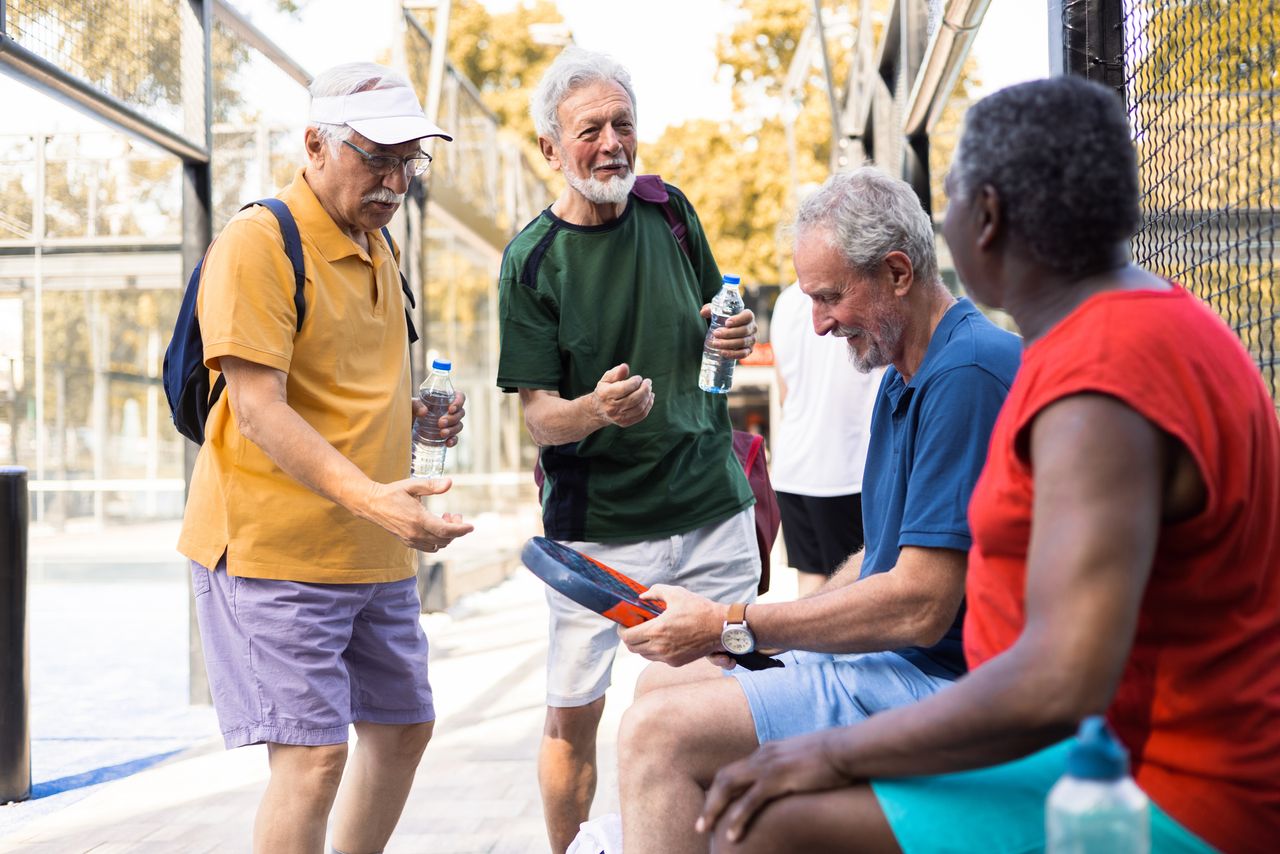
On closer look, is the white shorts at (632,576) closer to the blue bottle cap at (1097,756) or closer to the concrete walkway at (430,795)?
the concrete walkway at (430,795)

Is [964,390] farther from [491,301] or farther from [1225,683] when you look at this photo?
[491,301]

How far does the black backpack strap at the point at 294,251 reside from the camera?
314cm

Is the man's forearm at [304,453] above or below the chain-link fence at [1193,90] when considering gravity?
below

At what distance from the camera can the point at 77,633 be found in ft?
34.1

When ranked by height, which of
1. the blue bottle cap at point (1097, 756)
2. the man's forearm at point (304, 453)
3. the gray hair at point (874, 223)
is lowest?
the blue bottle cap at point (1097, 756)

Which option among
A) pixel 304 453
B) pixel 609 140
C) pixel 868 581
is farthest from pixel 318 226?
pixel 868 581

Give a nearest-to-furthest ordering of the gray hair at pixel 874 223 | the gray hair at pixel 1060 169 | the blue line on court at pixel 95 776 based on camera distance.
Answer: the gray hair at pixel 1060 169, the gray hair at pixel 874 223, the blue line on court at pixel 95 776

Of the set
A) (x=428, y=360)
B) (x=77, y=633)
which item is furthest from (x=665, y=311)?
(x=77, y=633)

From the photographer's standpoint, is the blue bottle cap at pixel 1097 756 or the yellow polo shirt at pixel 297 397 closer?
the blue bottle cap at pixel 1097 756

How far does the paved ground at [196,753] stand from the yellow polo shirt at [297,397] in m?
1.71

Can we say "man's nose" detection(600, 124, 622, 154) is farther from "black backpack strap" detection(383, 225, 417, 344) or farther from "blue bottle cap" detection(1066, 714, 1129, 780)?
"blue bottle cap" detection(1066, 714, 1129, 780)

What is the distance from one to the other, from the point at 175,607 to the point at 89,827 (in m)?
7.70

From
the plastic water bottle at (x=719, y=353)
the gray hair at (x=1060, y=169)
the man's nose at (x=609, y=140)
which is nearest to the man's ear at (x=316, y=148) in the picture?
the man's nose at (x=609, y=140)

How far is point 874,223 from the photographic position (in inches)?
107
